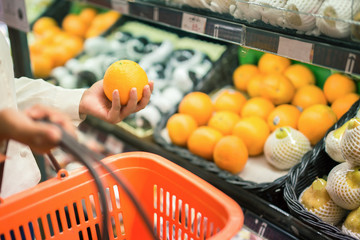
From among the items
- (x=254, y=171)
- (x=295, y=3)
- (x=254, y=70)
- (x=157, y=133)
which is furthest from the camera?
(x=254, y=70)

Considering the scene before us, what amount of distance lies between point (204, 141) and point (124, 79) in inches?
27.5

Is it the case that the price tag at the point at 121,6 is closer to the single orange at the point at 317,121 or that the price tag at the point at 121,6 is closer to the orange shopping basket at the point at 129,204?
the orange shopping basket at the point at 129,204

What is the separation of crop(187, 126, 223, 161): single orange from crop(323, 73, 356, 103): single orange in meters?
0.51

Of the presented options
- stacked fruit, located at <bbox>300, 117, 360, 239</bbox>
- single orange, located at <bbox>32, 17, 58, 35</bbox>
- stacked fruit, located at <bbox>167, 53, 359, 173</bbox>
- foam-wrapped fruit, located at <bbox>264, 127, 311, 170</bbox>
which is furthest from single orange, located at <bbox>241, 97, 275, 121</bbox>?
single orange, located at <bbox>32, 17, 58, 35</bbox>

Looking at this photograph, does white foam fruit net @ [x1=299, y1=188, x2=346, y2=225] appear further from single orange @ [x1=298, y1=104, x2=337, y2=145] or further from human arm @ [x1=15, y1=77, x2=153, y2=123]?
human arm @ [x1=15, y1=77, x2=153, y2=123]

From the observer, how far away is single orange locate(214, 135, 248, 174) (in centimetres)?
145

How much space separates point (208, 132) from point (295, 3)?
0.74 meters

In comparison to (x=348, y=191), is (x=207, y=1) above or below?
above

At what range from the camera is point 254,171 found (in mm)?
1521

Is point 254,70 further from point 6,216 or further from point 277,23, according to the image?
point 6,216

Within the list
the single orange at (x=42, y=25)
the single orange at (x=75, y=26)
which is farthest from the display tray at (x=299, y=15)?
the single orange at (x=42, y=25)

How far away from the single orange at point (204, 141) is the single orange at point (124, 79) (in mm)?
632

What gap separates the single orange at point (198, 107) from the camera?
177cm

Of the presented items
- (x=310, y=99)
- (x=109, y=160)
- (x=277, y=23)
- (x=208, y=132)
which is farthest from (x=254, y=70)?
(x=109, y=160)
